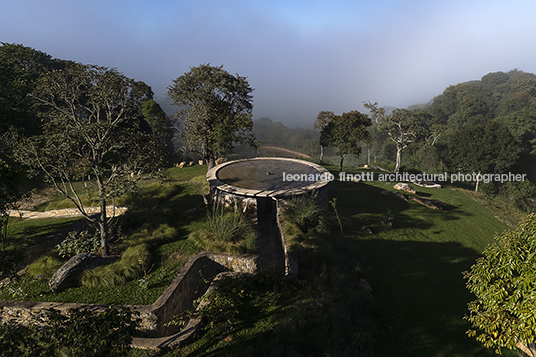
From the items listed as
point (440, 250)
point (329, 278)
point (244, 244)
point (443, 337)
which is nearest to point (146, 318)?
point (244, 244)

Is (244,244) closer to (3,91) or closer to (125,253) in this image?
(125,253)

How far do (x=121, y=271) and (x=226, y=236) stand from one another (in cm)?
376

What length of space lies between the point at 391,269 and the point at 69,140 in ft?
41.6

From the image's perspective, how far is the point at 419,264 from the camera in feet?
32.3

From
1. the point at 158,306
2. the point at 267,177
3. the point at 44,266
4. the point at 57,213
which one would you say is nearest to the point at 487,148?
the point at 267,177

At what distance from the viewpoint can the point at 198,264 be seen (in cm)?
826

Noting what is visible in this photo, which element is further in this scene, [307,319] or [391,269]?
[391,269]

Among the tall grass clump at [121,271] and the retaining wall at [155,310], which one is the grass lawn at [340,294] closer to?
the tall grass clump at [121,271]

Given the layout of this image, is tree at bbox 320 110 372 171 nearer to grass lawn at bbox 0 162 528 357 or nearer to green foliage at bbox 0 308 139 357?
grass lawn at bbox 0 162 528 357

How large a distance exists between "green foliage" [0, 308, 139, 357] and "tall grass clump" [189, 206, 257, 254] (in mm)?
4892

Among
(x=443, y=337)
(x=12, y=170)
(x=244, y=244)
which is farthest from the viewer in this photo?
(x=244, y=244)

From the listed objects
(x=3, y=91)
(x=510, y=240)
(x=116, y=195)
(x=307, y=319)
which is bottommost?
(x=307, y=319)

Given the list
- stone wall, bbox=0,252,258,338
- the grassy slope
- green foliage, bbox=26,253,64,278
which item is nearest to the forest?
the grassy slope

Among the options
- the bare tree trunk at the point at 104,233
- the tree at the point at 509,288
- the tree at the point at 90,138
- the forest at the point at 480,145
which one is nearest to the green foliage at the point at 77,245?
the bare tree trunk at the point at 104,233
